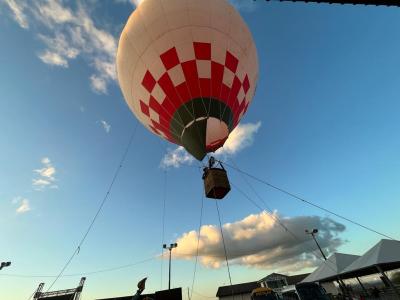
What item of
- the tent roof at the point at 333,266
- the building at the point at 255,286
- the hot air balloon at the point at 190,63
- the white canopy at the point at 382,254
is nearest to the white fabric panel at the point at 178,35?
the hot air balloon at the point at 190,63

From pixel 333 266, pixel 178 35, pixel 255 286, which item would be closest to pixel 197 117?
pixel 178 35

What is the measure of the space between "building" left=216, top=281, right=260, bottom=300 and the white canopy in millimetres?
36979

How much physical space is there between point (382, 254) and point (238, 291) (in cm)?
Answer: 4230

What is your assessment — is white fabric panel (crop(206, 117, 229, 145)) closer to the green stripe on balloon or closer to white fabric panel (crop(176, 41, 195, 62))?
the green stripe on balloon

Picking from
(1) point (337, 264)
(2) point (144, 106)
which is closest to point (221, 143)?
(2) point (144, 106)

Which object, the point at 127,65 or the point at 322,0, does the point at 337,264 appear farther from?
the point at 127,65

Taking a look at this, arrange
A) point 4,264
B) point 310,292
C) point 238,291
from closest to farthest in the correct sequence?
point 310,292, point 4,264, point 238,291

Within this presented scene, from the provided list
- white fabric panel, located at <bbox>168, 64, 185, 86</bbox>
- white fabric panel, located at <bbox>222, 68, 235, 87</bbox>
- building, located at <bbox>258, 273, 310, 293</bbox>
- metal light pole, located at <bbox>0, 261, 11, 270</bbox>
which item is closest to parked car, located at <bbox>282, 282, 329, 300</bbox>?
white fabric panel, located at <bbox>222, 68, 235, 87</bbox>

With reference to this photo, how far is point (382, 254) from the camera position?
14.8 m

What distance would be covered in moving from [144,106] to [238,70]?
4.70 meters

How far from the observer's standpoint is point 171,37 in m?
9.32

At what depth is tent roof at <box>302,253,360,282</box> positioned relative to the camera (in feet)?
67.4

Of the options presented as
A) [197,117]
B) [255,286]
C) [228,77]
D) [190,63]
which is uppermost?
[255,286]

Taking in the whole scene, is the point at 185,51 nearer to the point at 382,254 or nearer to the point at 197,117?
the point at 197,117
